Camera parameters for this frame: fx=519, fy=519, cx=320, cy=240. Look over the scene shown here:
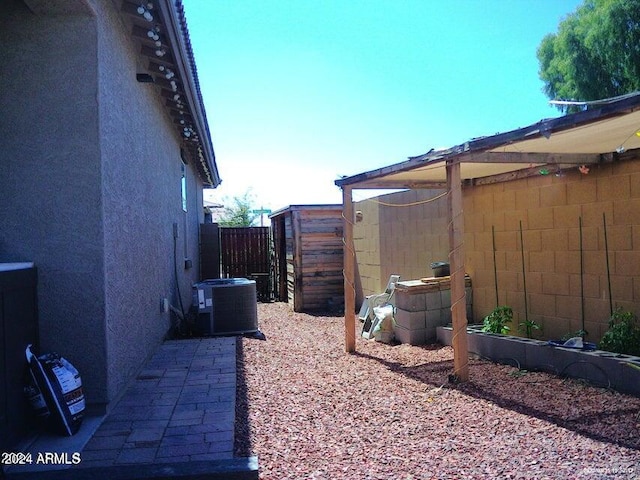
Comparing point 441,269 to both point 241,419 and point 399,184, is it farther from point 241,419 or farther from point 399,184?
point 241,419

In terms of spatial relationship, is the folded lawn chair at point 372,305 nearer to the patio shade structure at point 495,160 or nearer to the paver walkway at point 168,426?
the patio shade structure at point 495,160

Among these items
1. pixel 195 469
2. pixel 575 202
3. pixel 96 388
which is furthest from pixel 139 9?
pixel 575 202

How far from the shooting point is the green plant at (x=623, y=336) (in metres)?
4.89

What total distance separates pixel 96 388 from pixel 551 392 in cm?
389

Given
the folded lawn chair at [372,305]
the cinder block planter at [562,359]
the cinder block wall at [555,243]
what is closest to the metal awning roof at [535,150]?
the cinder block wall at [555,243]

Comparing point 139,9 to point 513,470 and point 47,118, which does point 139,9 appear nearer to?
point 47,118

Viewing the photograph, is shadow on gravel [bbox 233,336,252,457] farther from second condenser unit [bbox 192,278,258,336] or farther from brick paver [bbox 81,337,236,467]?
second condenser unit [bbox 192,278,258,336]

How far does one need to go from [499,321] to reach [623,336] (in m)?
1.69

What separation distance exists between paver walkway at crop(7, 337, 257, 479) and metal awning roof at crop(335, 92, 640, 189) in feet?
9.80

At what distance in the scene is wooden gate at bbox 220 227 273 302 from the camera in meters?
14.9

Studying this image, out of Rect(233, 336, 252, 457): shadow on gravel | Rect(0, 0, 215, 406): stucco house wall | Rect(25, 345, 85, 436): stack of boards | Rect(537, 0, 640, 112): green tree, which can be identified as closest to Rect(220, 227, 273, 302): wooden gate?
Rect(233, 336, 252, 457): shadow on gravel

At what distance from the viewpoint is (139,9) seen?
4.39 meters

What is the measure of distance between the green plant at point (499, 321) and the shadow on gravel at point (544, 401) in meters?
0.56

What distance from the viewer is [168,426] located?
12.6 ft
